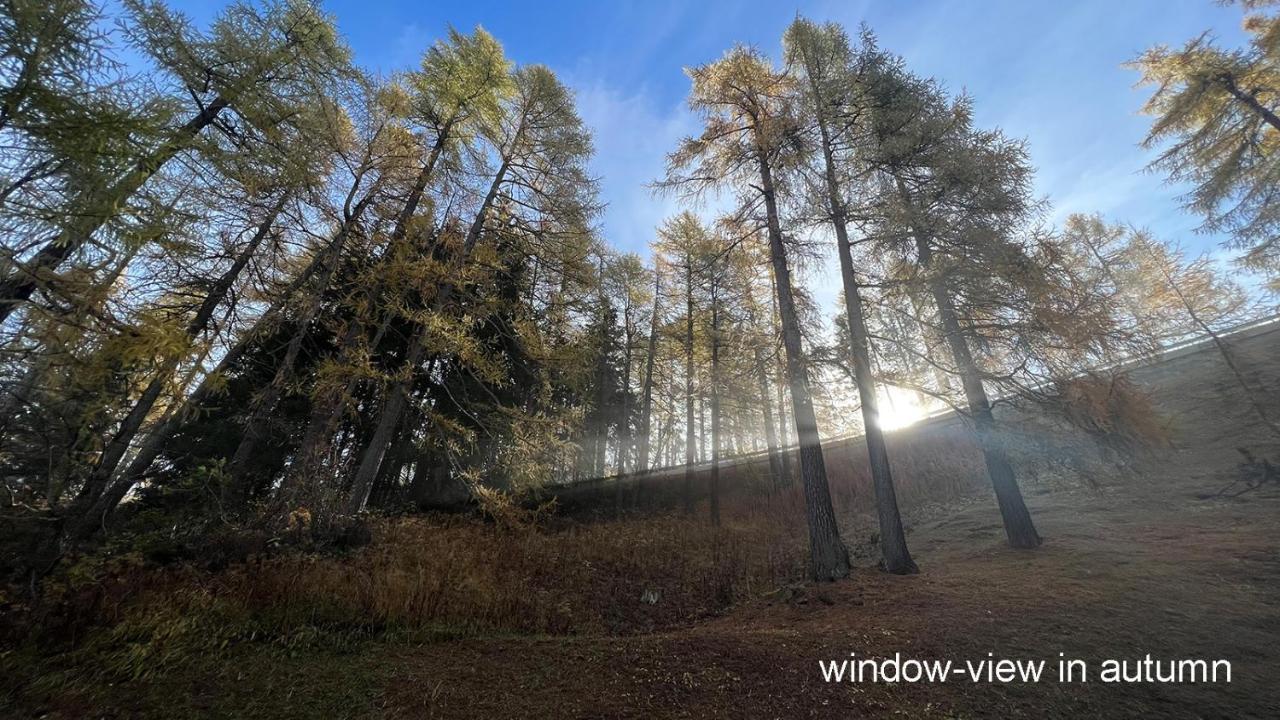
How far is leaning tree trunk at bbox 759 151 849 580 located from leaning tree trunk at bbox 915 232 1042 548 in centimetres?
265

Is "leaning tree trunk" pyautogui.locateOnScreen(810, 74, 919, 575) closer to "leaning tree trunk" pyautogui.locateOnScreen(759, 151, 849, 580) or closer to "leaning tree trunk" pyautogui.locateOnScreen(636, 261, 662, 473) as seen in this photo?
"leaning tree trunk" pyautogui.locateOnScreen(759, 151, 849, 580)

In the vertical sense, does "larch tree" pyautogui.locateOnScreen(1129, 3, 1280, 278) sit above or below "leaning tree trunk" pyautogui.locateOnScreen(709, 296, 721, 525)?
above

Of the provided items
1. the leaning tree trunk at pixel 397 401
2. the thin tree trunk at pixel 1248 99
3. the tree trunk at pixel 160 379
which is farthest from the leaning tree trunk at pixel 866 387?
the thin tree trunk at pixel 1248 99

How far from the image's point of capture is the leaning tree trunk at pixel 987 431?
28.2 ft

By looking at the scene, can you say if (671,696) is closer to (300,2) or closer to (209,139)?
(209,139)

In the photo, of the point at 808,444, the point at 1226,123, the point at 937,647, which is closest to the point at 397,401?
the point at 808,444

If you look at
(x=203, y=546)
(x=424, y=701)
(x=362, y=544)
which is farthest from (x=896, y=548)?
(x=203, y=546)

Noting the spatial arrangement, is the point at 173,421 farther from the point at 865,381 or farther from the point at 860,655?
the point at 865,381

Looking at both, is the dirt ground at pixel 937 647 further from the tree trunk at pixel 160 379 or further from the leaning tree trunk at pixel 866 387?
the tree trunk at pixel 160 379

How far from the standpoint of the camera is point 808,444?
27.5 ft

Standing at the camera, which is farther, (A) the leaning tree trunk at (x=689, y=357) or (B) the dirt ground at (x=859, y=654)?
(A) the leaning tree trunk at (x=689, y=357)

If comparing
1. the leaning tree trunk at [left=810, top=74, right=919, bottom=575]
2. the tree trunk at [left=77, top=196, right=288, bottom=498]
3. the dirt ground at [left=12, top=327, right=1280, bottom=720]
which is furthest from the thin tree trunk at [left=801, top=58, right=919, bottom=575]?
the tree trunk at [left=77, top=196, right=288, bottom=498]

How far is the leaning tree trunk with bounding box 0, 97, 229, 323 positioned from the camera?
11.4 ft

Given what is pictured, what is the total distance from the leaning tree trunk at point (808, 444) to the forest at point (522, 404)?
8cm
